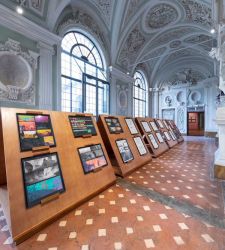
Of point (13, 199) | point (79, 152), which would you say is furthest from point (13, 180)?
point (79, 152)

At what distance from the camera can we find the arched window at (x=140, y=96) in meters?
14.8

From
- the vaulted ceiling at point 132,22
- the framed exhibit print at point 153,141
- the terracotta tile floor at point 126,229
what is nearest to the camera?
the terracotta tile floor at point 126,229

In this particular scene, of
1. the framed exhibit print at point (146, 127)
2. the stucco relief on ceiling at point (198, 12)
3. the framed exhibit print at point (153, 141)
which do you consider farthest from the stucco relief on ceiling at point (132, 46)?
the framed exhibit print at point (153, 141)

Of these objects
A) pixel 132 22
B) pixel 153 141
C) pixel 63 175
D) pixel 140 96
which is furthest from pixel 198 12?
pixel 63 175

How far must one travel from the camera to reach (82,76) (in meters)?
8.81

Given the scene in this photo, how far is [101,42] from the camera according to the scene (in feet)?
30.8

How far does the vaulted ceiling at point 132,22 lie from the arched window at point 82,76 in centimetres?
76

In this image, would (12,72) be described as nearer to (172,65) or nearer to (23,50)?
(23,50)

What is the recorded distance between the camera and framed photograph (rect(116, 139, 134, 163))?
133 inches

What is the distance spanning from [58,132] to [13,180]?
0.87m

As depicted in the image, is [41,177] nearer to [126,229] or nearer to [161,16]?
[126,229]

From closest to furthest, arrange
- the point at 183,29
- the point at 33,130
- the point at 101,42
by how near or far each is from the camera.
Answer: the point at 33,130
the point at 101,42
the point at 183,29

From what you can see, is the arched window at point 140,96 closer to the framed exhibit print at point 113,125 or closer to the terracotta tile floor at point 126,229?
the framed exhibit print at point 113,125

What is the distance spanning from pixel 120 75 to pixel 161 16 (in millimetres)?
4465
